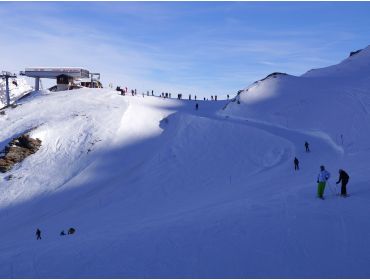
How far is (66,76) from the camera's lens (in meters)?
66.1

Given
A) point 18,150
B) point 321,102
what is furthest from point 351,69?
point 18,150

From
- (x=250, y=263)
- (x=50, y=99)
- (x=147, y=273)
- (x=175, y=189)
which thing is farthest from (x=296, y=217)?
(x=50, y=99)

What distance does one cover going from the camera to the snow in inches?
508

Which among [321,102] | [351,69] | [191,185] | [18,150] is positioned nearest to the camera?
[191,185]

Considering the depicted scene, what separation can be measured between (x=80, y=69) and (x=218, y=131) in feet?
118

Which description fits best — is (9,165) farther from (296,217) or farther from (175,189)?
(296,217)

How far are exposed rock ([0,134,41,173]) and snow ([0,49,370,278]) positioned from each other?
0.82 m

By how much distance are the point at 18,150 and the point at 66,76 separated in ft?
90.0

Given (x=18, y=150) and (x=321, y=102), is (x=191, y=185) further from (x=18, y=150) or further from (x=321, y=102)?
(x=18, y=150)

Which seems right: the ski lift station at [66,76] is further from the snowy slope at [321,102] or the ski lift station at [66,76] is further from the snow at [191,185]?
the snowy slope at [321,102]

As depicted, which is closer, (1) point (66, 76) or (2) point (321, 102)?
(2) point (321, 102)

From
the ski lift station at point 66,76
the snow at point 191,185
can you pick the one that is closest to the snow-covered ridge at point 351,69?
the snow at point 191,185

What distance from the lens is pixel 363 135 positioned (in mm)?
32688

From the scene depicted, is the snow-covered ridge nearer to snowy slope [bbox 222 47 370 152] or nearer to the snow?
snowy slope [bbox 222 47 370 152]
